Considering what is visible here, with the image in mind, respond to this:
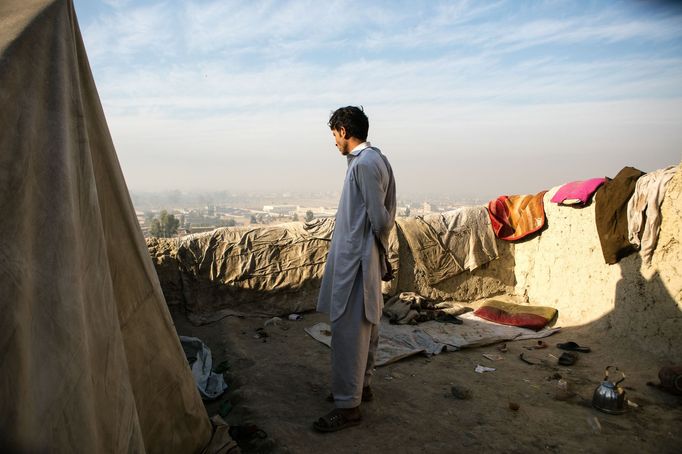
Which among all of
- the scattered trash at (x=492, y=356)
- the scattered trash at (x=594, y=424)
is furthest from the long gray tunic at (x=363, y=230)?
the scattered trash at (x=492, y=356)

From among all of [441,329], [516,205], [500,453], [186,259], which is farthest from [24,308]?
[516,205]

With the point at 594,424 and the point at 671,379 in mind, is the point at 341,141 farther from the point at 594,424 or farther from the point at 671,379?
the point at 671,379

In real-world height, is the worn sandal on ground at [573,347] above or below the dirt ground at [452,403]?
below

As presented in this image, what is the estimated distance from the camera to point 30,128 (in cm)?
155

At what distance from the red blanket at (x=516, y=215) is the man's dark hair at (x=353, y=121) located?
4.17 metres

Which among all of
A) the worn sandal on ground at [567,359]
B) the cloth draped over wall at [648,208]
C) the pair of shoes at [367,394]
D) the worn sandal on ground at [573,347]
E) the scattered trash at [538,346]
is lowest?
the scattered trash at [538,346]

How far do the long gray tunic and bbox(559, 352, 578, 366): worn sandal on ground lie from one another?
7.83 feet

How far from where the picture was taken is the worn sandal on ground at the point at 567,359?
4148 mm

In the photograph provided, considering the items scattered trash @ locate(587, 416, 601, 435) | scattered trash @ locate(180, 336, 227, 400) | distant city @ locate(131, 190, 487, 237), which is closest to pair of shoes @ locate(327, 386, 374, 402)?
scattered trash @ locate(180, 336, 227, 400)

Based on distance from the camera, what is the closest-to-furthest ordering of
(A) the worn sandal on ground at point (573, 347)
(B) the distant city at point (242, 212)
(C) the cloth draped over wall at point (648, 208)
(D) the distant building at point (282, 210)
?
(C) the cloth draped over wall at point (648, 208)
(A) the worn sandal on ground at point (573, 347)
(B) the distant city at point (242, 212)
(D) the distant building at point (282, 210)

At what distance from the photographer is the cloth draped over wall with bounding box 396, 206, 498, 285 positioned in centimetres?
624

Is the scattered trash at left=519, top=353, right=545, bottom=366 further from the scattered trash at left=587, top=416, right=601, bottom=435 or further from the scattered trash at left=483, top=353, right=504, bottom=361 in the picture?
the scattered trash at left=587, top=416, right=601, bottom=435

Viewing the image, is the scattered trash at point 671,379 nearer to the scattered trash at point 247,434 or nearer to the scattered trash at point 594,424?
the scattered trash at point 594,424

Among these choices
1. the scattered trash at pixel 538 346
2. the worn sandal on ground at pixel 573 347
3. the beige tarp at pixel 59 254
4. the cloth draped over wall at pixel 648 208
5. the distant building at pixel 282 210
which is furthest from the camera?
the distant building at pixel 282 210
